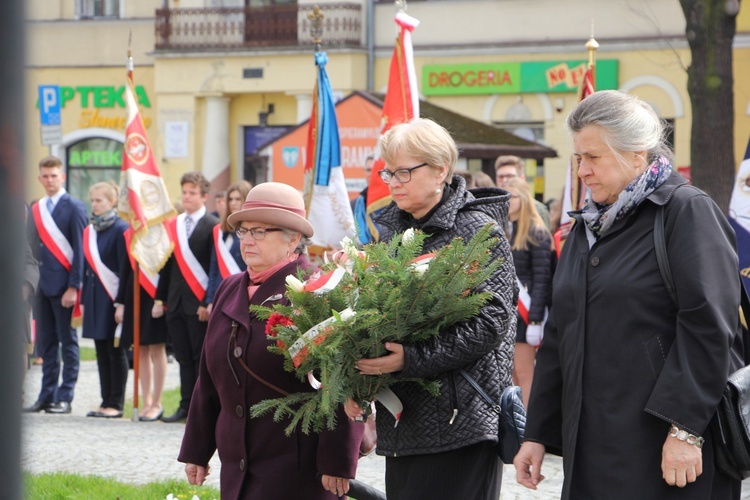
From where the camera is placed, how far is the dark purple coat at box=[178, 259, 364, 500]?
13.2 feet

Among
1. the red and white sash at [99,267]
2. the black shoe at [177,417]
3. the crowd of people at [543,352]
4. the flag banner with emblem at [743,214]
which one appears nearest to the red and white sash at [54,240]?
the red and white sash at [99,267]

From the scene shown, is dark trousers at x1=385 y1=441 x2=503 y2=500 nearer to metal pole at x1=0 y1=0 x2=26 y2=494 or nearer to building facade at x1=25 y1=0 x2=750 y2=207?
metal pole at x1=0 y1=0 x2=26 y2=494

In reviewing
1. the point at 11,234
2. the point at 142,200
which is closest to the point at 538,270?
the point at 142,200

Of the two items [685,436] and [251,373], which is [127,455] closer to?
[251,373]

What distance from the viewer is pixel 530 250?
8602mm

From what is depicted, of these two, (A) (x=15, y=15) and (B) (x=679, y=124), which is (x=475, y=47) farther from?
(A) (x=15, y=15)

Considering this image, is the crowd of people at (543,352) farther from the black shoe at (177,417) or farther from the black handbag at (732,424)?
the black shoe at (177,417)

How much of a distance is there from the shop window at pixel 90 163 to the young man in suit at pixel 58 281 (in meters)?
19.2

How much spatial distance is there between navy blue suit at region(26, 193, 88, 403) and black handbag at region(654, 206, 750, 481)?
832 centimetres

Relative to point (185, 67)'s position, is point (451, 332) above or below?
below

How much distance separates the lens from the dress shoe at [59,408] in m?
10.5

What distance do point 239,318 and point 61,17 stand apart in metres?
Answer: 27.8

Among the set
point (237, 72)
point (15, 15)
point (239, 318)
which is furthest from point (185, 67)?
point (15, 15)

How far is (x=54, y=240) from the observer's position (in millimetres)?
10586
